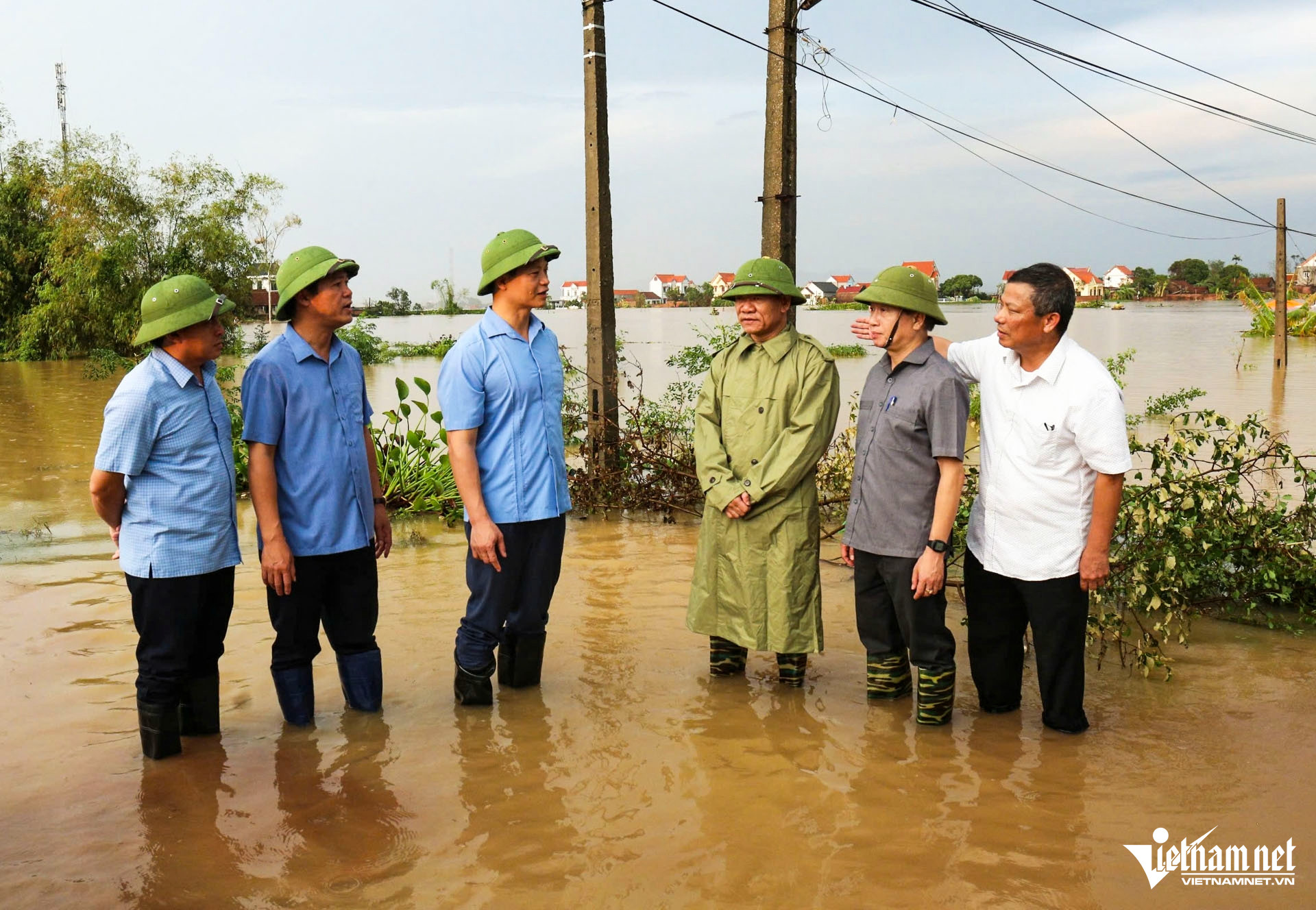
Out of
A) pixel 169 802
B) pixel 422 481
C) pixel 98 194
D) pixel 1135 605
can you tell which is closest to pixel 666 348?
pixel 98 194

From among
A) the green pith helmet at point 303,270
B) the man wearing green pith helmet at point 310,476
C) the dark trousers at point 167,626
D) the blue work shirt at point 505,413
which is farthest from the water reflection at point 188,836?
the green pith helmet at point 303,270

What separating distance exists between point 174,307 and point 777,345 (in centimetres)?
231

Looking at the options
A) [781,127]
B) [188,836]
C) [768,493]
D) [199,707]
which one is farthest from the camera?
[781,127]

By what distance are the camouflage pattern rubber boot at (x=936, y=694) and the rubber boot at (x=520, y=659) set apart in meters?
1.61

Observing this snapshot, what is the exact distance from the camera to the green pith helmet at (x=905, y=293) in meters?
3.96

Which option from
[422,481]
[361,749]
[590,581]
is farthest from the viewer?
[422,481]

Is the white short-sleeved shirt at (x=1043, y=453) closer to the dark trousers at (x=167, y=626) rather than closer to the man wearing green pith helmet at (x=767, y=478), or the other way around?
the man wearing green pith helmet at (x=767, y=478)

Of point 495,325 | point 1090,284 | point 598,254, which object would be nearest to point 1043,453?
point 495,325

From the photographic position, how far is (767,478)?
4238 millimetres

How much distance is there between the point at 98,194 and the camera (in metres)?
26.7

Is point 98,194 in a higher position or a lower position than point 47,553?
higher

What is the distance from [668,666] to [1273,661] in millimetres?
2973

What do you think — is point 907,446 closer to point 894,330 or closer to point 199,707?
point 894,330

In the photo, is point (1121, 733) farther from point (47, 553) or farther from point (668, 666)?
point (47, 553)
